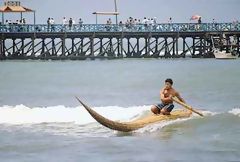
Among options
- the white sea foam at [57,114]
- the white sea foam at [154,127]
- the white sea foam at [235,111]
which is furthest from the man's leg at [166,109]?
the white sea foam at [235,111]

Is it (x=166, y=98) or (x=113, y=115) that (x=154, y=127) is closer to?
(x=166, y=98)

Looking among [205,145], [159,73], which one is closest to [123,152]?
[205,145]

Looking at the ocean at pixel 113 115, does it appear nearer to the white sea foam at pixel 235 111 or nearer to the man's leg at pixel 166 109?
the white sea foam at pixel 235 111

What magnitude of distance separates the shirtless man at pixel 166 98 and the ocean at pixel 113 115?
386mm

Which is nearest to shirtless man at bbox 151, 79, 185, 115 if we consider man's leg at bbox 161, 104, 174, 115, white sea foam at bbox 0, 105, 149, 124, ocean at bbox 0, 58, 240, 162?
man's leg at bbox 161, 104, 174, 115

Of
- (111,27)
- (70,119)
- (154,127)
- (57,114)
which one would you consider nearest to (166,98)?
(154,127)

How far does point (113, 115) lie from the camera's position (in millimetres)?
23672

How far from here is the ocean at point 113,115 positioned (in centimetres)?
1468

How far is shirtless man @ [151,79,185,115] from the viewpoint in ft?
58.3

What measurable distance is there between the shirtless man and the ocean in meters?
0.39

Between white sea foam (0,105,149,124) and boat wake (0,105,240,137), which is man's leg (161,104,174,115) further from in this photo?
white sea foam (0,105,149,124)

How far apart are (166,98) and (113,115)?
239 inches

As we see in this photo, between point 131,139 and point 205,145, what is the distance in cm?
183

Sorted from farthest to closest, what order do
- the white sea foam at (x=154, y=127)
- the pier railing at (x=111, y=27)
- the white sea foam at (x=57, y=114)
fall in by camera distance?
the pier railing at (x=111, y=27) < the white sea foam at (x=57, y=114) < the white sea foam at (x=154, y=127)
